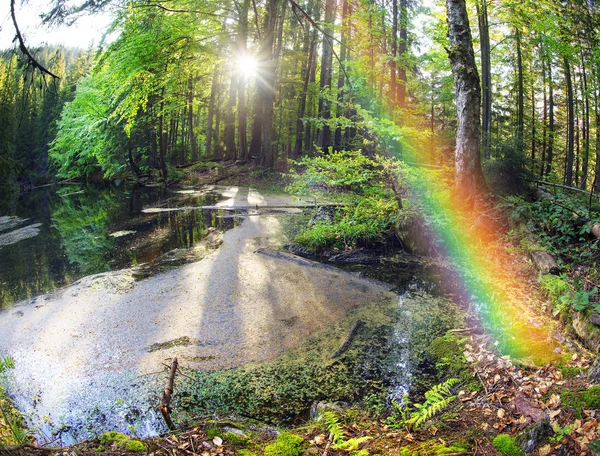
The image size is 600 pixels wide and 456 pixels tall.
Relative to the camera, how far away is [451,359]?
13.3 ft

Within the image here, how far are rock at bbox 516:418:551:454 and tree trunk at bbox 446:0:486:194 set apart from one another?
6307mm

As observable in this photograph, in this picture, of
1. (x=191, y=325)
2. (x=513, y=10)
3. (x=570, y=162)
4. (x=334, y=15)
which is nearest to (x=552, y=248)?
(x=191, y=325)

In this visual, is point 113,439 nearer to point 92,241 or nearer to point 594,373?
point 594,373

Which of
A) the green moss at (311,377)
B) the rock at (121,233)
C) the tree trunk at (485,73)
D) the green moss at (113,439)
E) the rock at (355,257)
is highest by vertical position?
the tree trunk at (485,73)

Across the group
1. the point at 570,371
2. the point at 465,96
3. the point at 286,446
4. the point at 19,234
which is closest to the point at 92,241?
the point at 19,234

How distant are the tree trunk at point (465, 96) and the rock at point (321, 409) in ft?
20.2

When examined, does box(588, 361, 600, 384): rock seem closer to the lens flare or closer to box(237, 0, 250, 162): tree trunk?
the lens flare

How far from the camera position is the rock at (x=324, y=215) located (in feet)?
31.4

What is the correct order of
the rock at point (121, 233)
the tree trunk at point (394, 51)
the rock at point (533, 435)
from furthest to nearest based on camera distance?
the tree trunk at point (394, 51)
the rock at point (121, 233)
the rock at point (533, 435)

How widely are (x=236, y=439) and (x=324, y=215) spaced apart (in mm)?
7413

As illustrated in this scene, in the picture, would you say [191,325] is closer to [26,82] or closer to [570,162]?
[26,82]

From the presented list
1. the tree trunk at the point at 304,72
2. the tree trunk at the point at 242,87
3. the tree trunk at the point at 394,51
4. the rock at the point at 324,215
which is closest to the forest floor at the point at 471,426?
the rock at the point at 324,215

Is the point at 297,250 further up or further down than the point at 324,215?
further down

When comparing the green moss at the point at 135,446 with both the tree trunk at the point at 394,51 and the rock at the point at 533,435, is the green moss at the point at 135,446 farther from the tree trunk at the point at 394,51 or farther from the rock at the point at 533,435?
the tree trunk at the point at 394,51
